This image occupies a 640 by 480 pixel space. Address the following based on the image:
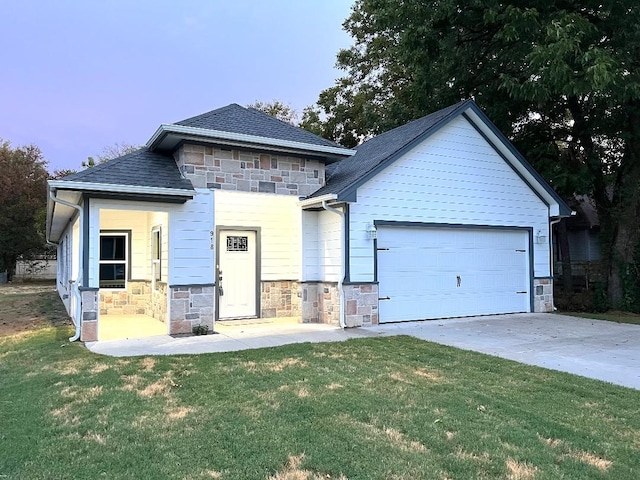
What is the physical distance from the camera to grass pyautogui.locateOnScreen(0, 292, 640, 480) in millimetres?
3189

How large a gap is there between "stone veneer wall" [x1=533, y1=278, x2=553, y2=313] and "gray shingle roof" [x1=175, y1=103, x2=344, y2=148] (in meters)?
6.12

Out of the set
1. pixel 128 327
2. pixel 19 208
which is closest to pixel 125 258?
pixel 128 327

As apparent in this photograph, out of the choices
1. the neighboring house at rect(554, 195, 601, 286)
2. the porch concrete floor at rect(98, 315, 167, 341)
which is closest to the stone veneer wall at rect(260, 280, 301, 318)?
the porch concrete floor at rect(98, 315, 167, 341)

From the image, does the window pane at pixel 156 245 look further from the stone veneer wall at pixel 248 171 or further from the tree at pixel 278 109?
the tree at pixel 278 109

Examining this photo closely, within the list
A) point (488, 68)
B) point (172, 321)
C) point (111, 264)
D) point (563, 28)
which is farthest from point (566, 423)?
point (488, 68)

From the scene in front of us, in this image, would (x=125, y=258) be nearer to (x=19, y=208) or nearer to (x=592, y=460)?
(x=592, y=460)

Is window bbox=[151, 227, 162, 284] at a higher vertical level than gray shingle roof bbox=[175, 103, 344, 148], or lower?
lower

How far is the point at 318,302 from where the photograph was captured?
1009 centimetres

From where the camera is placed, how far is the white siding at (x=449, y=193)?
31.6 feet

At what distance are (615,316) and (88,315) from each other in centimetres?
1193

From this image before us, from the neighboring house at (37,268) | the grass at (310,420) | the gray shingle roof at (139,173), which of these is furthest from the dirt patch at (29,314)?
the neighboring house at (37,268)

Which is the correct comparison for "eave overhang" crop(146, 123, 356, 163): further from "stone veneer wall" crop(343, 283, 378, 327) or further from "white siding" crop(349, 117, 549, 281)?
"stone veneer wall" crop(343, 283, 378, 327)

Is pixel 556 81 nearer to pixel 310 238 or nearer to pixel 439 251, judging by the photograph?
pixel 439 251

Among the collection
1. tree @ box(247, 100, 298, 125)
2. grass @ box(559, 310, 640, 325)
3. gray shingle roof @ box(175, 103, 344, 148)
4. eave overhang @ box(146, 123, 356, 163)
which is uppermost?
tree @ box(247, 100, 298, 125)
